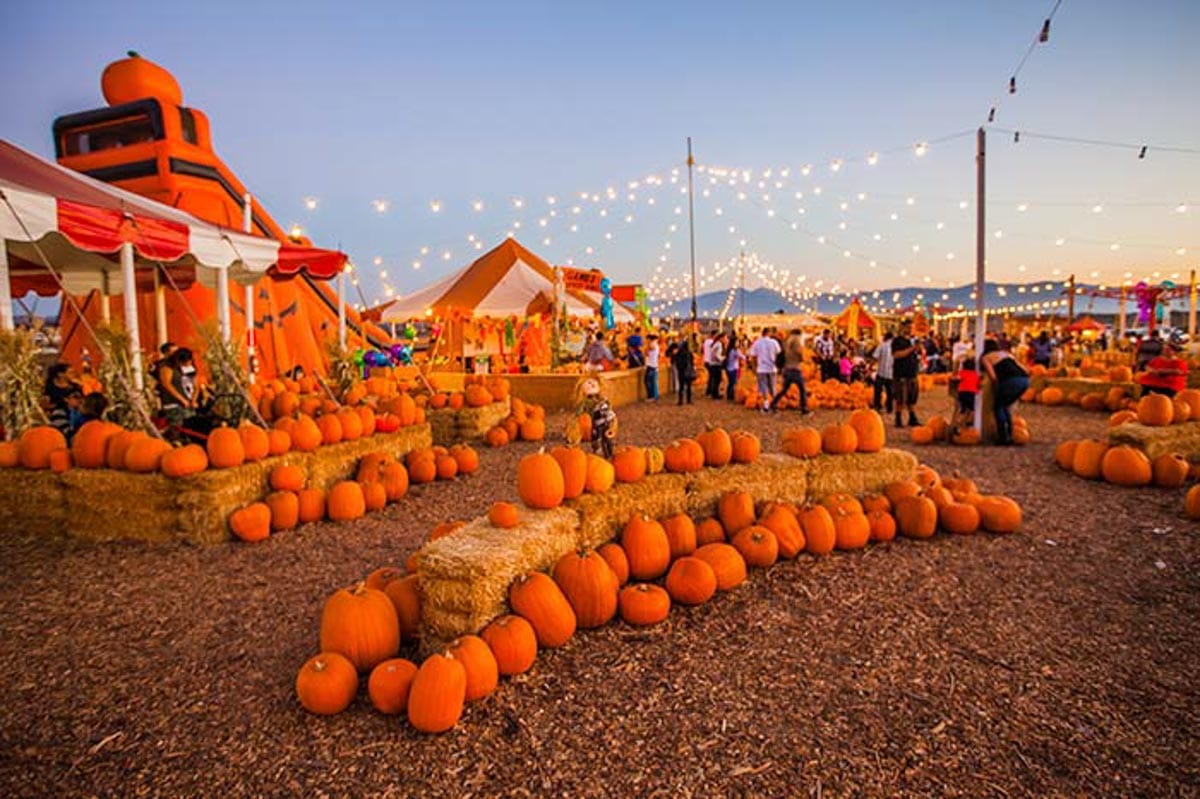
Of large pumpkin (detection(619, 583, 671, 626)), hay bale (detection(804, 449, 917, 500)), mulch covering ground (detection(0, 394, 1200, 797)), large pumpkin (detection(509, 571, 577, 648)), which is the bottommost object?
mulch covering ground (detection(0, 394, 1200, 797))

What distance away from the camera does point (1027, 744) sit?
230cm

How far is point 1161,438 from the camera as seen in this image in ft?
20.9

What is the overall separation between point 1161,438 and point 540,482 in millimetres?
6692

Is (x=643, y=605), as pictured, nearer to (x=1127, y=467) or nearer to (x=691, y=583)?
(x=691, y=583)

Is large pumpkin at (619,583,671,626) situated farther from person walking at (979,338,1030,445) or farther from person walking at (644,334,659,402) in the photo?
person walking at (644,334,659,402)

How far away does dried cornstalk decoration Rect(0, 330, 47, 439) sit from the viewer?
5617 millimetres

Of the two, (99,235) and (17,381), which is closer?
(17,381)

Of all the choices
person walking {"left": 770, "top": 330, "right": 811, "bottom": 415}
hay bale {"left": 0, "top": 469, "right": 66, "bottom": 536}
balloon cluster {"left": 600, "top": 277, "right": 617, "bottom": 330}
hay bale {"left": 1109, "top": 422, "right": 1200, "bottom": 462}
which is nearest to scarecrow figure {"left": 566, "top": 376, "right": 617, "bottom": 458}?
hay bale {"left": 0, "top": 469, "right": 66, "bottom": 536}

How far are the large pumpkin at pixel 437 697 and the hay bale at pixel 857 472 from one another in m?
3.11

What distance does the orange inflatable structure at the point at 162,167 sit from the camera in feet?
46.3

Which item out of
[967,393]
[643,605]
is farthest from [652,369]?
[643,605]

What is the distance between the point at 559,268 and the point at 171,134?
9.46m

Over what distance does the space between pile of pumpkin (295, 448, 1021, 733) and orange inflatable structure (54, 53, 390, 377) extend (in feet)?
37.2

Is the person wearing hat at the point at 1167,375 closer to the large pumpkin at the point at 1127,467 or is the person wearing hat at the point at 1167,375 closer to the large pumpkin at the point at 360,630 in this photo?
the large pumpkin at the point at 1127,467
